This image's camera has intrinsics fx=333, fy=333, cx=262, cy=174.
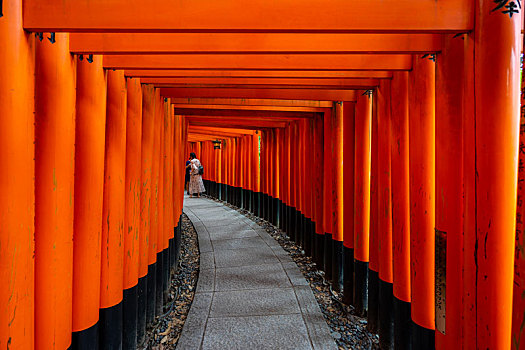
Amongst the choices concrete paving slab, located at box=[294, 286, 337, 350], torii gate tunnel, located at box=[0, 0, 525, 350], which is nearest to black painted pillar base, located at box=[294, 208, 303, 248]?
concrete paving slab, located at box=[294, 286, 337, 350]

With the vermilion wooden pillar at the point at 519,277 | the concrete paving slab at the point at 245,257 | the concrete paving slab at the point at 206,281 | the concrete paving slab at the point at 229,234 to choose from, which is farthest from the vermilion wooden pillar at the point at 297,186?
the vermilion wooden pillar at the point at 519,277

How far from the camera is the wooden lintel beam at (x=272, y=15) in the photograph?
179cm

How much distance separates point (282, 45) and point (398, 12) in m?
0.78

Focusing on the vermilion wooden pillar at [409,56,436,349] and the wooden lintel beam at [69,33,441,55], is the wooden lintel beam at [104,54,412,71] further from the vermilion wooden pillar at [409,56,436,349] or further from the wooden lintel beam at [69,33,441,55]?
the wooden lintel beam at [69,33,441,55]

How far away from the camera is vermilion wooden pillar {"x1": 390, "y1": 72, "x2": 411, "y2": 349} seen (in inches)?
118

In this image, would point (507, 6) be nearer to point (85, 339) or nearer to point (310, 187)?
point (85, 339)

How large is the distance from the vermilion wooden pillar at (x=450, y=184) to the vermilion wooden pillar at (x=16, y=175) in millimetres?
2455

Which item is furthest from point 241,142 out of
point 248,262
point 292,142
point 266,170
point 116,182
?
point 116,182

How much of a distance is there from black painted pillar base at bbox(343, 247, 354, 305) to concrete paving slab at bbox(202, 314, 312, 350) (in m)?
0.93

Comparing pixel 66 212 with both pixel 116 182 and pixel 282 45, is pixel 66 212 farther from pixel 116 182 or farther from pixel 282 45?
pixel 282 45

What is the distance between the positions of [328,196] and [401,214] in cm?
258

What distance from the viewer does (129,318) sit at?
3.47 m

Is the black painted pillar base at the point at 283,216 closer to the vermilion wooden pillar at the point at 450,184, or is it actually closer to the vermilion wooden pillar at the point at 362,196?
the vermilion wooden pillar at the point at 362,196

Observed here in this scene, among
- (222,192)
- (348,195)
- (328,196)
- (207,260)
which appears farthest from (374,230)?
(222,192)
